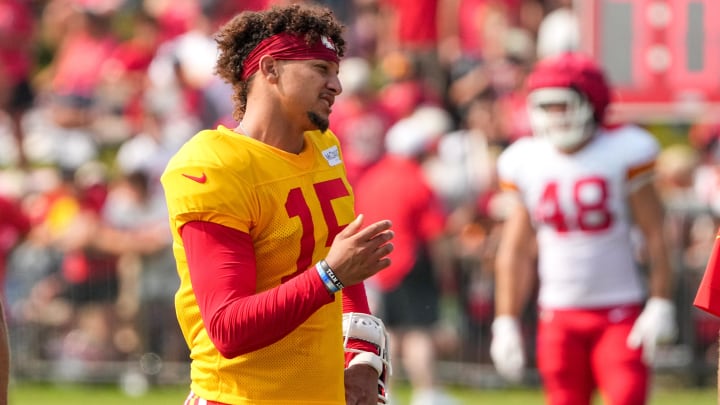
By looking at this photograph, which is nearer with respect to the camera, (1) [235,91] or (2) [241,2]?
(1) [235,91]

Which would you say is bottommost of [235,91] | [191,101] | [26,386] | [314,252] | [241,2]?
[26,386]

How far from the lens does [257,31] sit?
4.20 m

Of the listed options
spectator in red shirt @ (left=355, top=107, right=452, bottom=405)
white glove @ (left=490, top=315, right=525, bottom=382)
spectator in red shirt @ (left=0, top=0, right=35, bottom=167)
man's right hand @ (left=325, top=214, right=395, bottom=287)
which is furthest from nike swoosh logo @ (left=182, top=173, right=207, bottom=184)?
spectator in red shirt @ (left=0, top=0, right=35, bottom=167)

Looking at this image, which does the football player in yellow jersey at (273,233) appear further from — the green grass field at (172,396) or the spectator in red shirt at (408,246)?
the green grass field at (172,396)

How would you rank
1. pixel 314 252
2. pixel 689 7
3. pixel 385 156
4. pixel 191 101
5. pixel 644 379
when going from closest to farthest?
pixel 314 252, pixel 644 379, pixel 689 7, pixel 385 156, pixel 191 101

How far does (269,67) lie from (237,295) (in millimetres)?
687

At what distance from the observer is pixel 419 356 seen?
10484 mm

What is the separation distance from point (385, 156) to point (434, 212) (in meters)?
0.64

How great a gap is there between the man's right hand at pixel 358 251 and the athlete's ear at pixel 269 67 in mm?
553

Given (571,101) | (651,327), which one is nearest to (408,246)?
(571,101)

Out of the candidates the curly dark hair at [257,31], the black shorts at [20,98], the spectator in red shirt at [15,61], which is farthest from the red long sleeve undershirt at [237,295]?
the black shorts at [20,98]

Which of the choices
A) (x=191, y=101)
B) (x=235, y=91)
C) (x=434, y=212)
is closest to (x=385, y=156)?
(x=434, y=212)

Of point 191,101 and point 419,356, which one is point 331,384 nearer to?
point 419,356

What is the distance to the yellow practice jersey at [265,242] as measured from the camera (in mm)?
3955
